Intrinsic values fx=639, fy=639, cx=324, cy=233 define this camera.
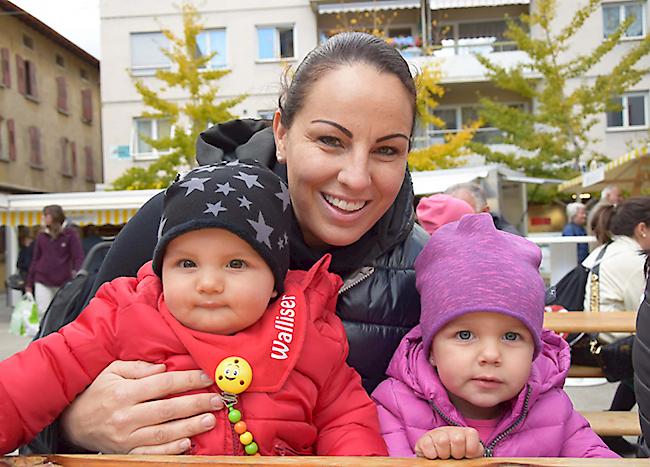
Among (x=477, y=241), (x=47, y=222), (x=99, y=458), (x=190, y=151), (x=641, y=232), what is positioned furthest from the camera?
(x=190, y=151)

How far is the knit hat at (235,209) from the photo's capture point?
1471mm

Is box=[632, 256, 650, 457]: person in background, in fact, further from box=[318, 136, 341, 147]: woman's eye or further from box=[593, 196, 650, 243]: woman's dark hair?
box=[593, 196, 650, 243]: woman's dark hair

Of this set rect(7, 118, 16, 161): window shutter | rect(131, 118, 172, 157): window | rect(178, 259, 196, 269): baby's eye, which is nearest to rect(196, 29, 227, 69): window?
rect(131, 118, 172, 157): window

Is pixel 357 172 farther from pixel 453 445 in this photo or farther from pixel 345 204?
pixel 453 445

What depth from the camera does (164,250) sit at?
1508 mm

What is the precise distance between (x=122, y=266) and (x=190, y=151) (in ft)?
49.8

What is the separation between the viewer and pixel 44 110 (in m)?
24.3

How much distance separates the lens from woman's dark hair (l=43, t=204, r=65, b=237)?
832 centimetres

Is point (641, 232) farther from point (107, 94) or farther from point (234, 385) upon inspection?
point (107, 94)

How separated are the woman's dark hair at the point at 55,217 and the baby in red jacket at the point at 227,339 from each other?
7399 millimetres

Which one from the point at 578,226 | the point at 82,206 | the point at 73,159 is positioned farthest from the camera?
the point at 73,159

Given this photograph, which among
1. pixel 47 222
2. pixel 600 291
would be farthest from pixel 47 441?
pixel 47 222

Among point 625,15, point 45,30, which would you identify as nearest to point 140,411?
point 625,15

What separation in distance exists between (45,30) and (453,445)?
86.7 feet
